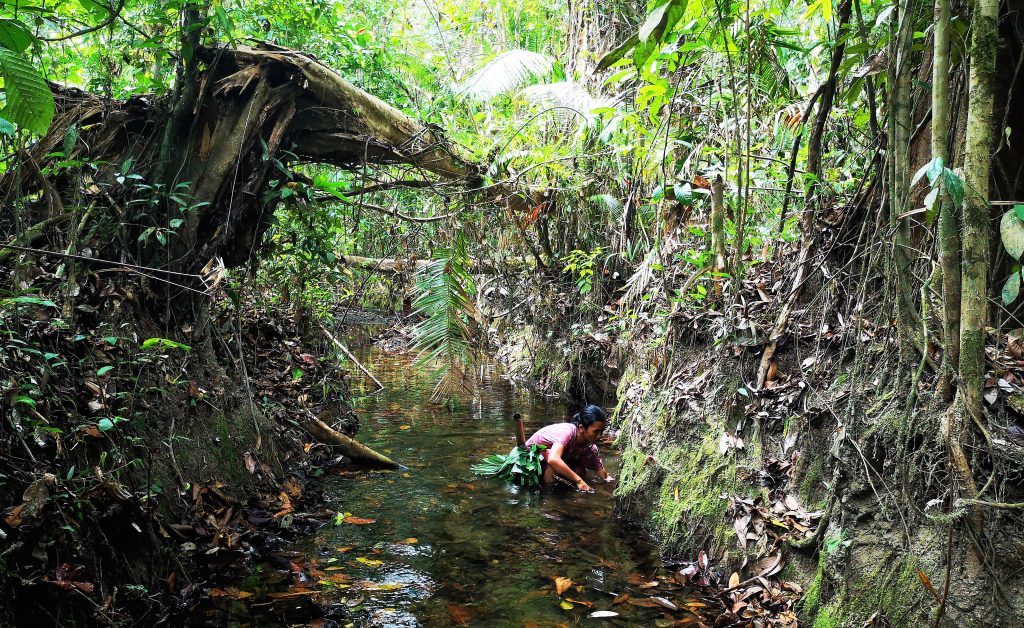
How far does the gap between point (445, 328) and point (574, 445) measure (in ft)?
7.06

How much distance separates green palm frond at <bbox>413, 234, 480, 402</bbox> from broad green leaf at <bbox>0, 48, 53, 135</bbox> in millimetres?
3550

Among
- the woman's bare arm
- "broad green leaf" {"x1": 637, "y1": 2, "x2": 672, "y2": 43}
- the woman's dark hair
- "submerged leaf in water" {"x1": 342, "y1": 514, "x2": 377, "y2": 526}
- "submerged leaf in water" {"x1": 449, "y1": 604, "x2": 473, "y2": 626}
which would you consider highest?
"broad green leaf" {"x1": 637, "y1": 2, "x2": 672, "y2": 43}

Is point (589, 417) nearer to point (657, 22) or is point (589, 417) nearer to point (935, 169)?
point (935, 169)

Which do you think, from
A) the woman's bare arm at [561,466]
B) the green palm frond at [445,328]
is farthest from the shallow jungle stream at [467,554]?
the green palm frond at [445,328]

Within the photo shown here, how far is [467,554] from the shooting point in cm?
464

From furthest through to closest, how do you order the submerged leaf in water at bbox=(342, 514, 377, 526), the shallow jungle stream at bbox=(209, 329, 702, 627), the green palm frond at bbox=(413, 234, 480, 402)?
the green palm frond at bbox=(413, 234, 480, 402)
the submerged leaf in water at bbox=(342, 514, 377, 526)
the shallow jungle stream at bbox=(209, 329, 702, 627)

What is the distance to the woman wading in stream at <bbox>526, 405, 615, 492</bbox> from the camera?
20.7ft

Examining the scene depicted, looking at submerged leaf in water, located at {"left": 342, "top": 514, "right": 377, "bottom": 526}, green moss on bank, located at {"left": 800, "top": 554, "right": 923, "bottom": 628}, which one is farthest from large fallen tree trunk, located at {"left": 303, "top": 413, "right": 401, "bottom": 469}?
→ green moss on bank, located at {"left": 800, "top": 554, "right": 923, "bottom": 628}

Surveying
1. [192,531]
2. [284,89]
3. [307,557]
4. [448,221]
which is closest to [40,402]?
[192,531]

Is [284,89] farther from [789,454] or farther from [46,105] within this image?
[789,454]

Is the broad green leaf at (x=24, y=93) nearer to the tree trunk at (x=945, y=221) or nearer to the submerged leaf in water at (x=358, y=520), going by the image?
the tree trunk at (x=945, y=221)

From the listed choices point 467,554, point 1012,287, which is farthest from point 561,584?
point 1012,287

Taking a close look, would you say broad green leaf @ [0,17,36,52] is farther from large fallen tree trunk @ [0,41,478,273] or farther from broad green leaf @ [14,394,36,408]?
large fallen tree trunk @ [0,41,478,273]

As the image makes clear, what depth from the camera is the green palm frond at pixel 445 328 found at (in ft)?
17.1
